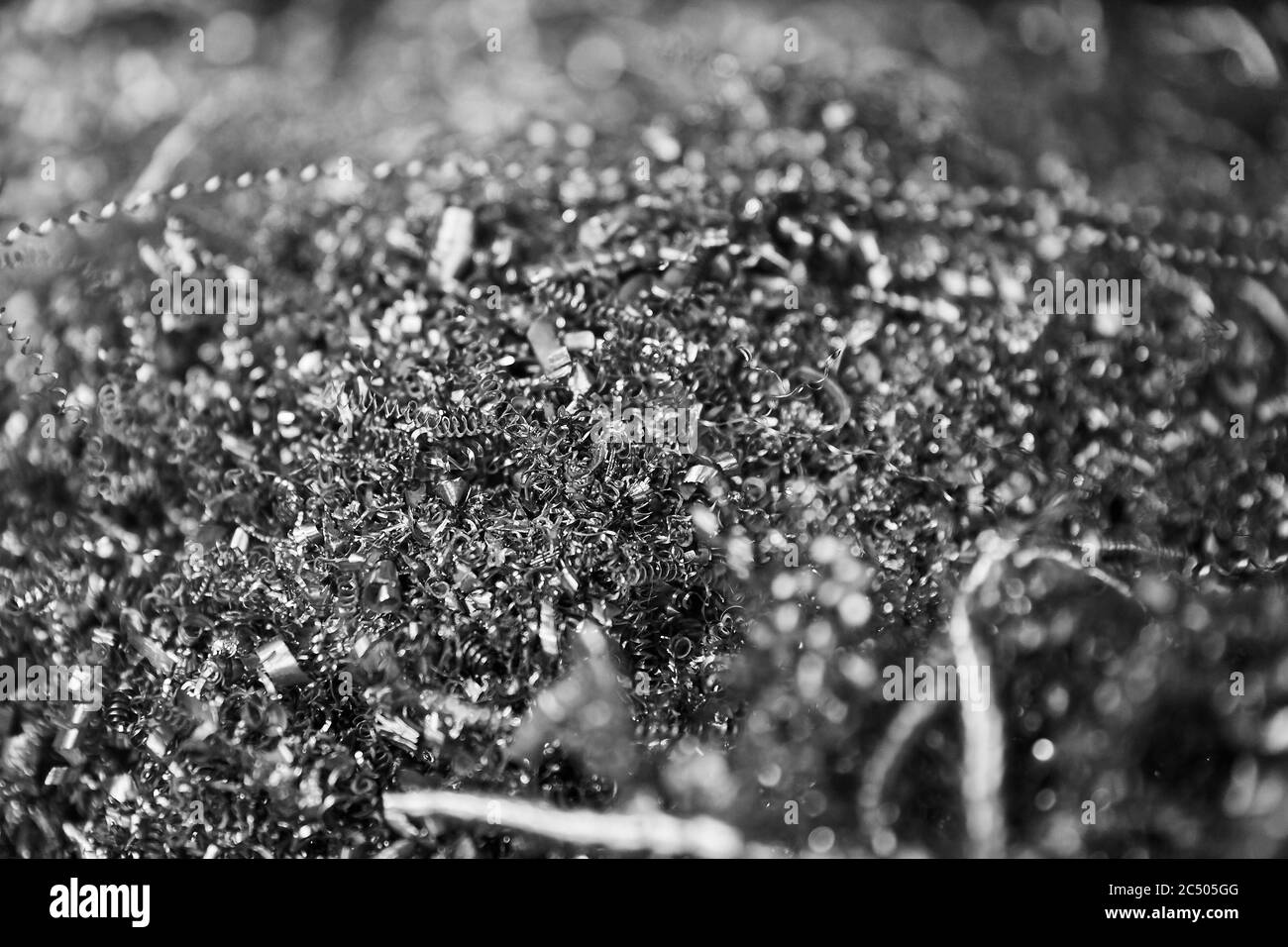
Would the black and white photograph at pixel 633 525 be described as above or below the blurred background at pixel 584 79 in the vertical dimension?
below

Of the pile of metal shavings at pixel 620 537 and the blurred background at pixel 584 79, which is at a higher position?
the blurred background at pixel 584 79

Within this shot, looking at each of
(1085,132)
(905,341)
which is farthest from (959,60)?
(905,341)

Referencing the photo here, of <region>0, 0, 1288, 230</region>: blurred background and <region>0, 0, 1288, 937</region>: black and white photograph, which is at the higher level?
<region>0, 0, 1288, 230</region>: blurred background

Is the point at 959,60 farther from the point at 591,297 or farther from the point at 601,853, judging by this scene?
the point at 601,853

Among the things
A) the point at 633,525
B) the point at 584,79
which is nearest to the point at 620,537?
the point at 633,525

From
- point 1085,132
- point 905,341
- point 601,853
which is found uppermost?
point 1085,132

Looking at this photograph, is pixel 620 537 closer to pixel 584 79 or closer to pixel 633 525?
pixel 633 525
